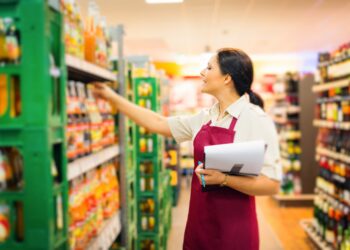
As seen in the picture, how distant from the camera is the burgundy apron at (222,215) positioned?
2.25 metres

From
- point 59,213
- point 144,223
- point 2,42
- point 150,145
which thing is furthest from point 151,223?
point 2,42

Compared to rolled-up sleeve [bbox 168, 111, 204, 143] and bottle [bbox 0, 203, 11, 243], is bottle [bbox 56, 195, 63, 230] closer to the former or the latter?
bottle [bbox 0, 203, 11, 243]

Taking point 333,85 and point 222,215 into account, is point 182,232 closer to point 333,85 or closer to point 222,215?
point 333,85

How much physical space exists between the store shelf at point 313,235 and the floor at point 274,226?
13 cm

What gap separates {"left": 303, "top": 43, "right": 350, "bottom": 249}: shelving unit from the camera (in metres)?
4.49

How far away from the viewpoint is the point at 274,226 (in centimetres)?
630

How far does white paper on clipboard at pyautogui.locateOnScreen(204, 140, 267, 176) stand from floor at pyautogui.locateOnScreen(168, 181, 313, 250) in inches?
100

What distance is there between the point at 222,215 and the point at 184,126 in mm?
660

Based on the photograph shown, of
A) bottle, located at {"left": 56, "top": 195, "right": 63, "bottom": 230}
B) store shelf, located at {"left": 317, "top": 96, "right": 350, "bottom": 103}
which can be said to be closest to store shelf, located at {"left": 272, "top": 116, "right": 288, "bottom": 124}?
store shelf, located at {"left": 317, "top": 96, "right": 350, "bottom": 103}

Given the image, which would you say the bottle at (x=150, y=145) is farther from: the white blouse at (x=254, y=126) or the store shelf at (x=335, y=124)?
the store shelf at (x=335, y=124)

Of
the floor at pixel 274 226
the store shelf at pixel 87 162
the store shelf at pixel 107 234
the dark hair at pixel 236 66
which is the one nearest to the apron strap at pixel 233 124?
the dark hair at pixel 236 66

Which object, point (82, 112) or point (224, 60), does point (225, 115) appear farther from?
point (82, 112)

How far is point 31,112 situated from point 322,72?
4.70 m

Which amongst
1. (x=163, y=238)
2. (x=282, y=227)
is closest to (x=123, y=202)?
(x=163, y=238)
